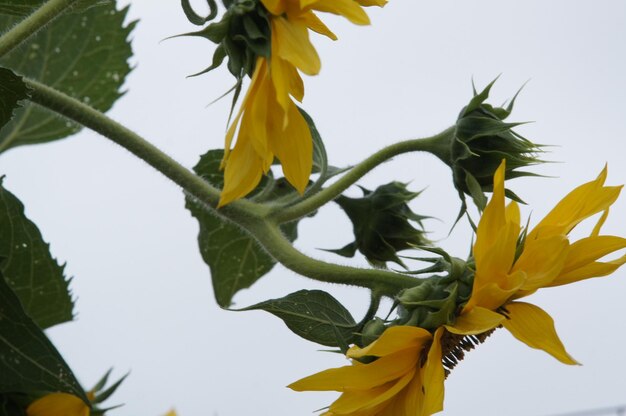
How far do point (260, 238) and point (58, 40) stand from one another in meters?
0.42

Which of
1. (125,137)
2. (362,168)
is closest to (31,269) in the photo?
(125,137)

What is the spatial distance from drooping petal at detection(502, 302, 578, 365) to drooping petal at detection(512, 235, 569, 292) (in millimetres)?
12

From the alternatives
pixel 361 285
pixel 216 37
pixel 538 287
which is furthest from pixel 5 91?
pixel 538 287

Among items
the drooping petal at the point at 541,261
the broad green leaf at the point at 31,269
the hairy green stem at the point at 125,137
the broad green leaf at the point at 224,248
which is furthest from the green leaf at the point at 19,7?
the drooping petal at the point at 541,261

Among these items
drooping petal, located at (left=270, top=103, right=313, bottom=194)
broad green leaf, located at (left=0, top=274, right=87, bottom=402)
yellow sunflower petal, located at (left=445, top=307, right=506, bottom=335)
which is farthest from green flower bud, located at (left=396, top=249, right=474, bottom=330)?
broad green leaf, located at (left=0, top=274, right=87, bottom=402)

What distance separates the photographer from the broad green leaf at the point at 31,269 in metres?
1.01

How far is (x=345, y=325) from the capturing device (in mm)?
822

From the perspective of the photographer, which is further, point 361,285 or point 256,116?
point 361,285

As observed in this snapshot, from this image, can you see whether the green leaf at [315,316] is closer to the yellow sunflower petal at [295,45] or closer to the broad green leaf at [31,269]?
the yellow sunflower petal at [295,45]

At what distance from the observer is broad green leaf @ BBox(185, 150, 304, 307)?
44.9 inches

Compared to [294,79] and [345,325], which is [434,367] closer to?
[345,325]

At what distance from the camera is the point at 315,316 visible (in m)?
0.81

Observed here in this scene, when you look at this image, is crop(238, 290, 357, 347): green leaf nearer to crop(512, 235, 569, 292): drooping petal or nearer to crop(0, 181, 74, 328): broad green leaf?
crop(512, 235, 569, 292): drooping petal

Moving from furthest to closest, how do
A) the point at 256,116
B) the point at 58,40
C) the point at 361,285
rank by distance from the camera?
the point at 58,40, the point at 361,285, the point at 256,116
